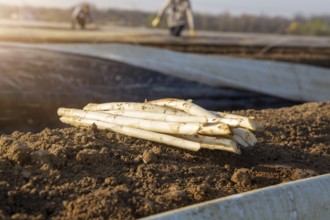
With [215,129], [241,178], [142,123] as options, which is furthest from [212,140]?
[142,123]

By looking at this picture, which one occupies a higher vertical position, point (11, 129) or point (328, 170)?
point (328, 170)

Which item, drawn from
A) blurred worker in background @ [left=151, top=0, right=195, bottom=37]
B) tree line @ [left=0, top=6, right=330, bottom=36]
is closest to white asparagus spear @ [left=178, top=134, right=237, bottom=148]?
blurred worker in background @ [left=151, top=0, right=195, bottom=37]

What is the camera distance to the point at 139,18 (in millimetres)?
42031

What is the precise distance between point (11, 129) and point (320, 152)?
139 inches

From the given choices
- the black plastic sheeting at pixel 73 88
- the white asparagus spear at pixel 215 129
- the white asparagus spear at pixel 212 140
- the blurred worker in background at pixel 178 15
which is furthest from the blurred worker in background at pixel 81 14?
the white asparagus spear at pixel 215 129

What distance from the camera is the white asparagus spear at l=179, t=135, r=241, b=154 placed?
9.79ft

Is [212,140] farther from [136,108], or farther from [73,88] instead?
[73,88]

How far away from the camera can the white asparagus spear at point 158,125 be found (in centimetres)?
293

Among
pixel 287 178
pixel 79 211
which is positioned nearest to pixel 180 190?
pixel 79 211

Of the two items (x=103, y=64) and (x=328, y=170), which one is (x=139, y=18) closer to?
(x=103, y=64)

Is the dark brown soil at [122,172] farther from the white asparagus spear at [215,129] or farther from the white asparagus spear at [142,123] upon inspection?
the white asparagus spear at [215,129]

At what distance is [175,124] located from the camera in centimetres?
311

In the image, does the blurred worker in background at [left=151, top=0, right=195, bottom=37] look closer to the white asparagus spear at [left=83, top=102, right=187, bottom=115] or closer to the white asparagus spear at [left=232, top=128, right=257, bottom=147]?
the white asparagus spear at [left=83, top=102, right=187, bottom=115]

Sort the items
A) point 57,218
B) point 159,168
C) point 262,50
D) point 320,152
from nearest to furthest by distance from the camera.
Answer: point 57,218 < point 159,168 < point 320,152 < point 262,50
